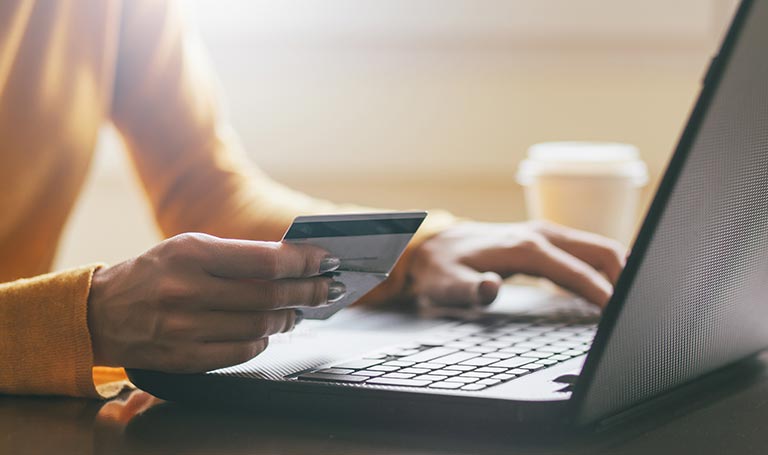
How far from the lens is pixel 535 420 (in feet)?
1.44

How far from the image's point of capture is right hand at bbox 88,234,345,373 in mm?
514

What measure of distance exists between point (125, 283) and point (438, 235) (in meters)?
0.46

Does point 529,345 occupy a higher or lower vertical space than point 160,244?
lower

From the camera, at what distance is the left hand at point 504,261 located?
855 millimetres

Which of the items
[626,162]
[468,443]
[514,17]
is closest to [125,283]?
[468,443]

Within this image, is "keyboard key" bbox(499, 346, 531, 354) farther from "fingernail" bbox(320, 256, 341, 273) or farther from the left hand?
the left hand

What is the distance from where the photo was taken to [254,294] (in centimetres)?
52

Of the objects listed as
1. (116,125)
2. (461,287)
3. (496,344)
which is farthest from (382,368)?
(116,125)

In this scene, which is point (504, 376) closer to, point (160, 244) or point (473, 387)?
point (473, 387)

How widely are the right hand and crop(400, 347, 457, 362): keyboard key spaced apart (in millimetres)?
57

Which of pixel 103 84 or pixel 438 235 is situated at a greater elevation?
pixel 103 84

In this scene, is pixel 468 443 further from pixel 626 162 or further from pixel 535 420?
pixel 626 162

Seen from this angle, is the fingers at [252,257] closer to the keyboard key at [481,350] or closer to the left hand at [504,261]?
the keyboard key at [481,350]

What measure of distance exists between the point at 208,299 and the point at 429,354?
13cm
